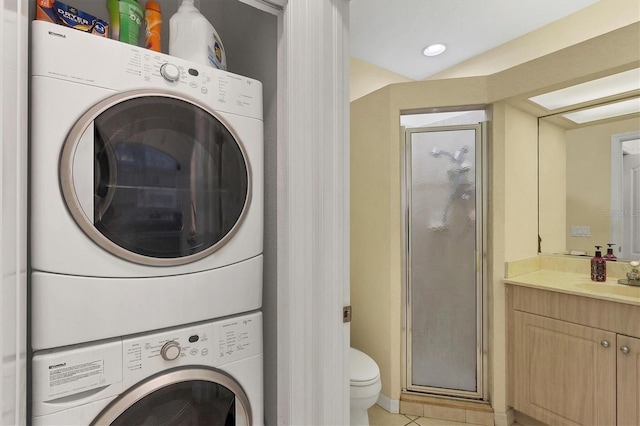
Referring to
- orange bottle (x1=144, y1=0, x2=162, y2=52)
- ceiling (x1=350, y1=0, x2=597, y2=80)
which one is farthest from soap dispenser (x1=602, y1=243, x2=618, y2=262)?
orange bottle (x1=144, y1=0, x2=162, y2=52)

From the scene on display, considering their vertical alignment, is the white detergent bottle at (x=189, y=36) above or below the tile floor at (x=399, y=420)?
above

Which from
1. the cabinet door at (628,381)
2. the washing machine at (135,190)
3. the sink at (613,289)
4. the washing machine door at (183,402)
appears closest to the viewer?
the washing machine at (135,190)

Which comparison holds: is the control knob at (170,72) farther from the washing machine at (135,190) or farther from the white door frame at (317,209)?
the white door frame at (317,209)

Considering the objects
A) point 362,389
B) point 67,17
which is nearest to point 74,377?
point 67,17

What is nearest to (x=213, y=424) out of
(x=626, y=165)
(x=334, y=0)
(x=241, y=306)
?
(x=241, y=306)

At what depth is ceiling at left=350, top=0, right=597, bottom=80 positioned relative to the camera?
2.08 metres

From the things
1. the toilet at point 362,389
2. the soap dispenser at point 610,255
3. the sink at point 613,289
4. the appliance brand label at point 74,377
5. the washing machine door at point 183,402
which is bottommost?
the toilet at point 362,389

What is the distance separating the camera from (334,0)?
102 centimetres

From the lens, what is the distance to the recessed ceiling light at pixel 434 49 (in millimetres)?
2553

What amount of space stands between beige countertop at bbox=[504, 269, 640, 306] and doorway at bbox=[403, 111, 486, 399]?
0.29 metres

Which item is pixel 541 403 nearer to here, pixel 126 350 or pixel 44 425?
pixel 126 350

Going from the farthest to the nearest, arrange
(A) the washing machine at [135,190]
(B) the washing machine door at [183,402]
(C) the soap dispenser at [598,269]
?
(C) the soap dispenser at [598,269], (B) the washing machine door at [183,402], (A) the washing machine at [135,190]

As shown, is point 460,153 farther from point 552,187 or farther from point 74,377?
point 74,377

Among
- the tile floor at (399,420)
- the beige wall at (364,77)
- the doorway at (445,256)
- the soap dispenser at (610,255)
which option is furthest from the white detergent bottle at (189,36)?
the soap dispenser at (610,255)
